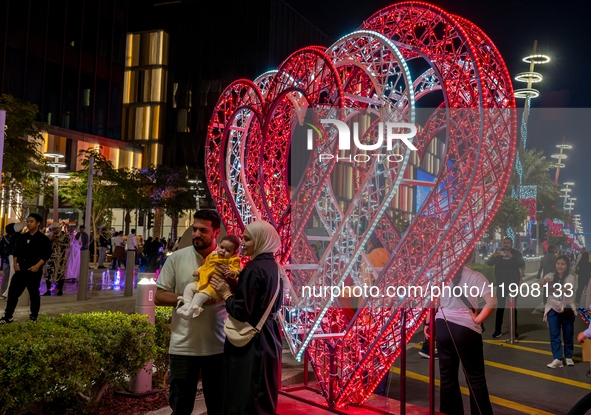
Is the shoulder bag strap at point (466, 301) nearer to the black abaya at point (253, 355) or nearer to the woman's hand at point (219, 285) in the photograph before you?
the black abaya at point (253, 355)

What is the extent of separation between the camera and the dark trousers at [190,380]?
388 centimetres

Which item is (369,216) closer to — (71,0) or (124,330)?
(124,330)

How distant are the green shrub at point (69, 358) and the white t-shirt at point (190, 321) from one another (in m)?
1.30

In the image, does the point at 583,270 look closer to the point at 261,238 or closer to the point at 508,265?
the point at 508,265

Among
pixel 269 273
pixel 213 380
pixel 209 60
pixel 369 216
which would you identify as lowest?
pixel 213 380

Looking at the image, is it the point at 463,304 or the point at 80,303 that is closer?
the point at 463,304

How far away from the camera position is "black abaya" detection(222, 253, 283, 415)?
360 centimetres

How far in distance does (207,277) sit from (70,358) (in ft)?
5.81

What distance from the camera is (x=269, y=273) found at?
3674 mm

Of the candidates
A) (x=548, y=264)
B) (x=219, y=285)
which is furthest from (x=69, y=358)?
(x=548, y=264)

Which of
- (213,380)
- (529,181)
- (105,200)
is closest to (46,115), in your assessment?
(105,200)

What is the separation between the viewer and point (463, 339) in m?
5.21

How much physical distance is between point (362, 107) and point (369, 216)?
165 cm

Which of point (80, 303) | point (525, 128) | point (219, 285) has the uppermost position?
point (525, 128)
